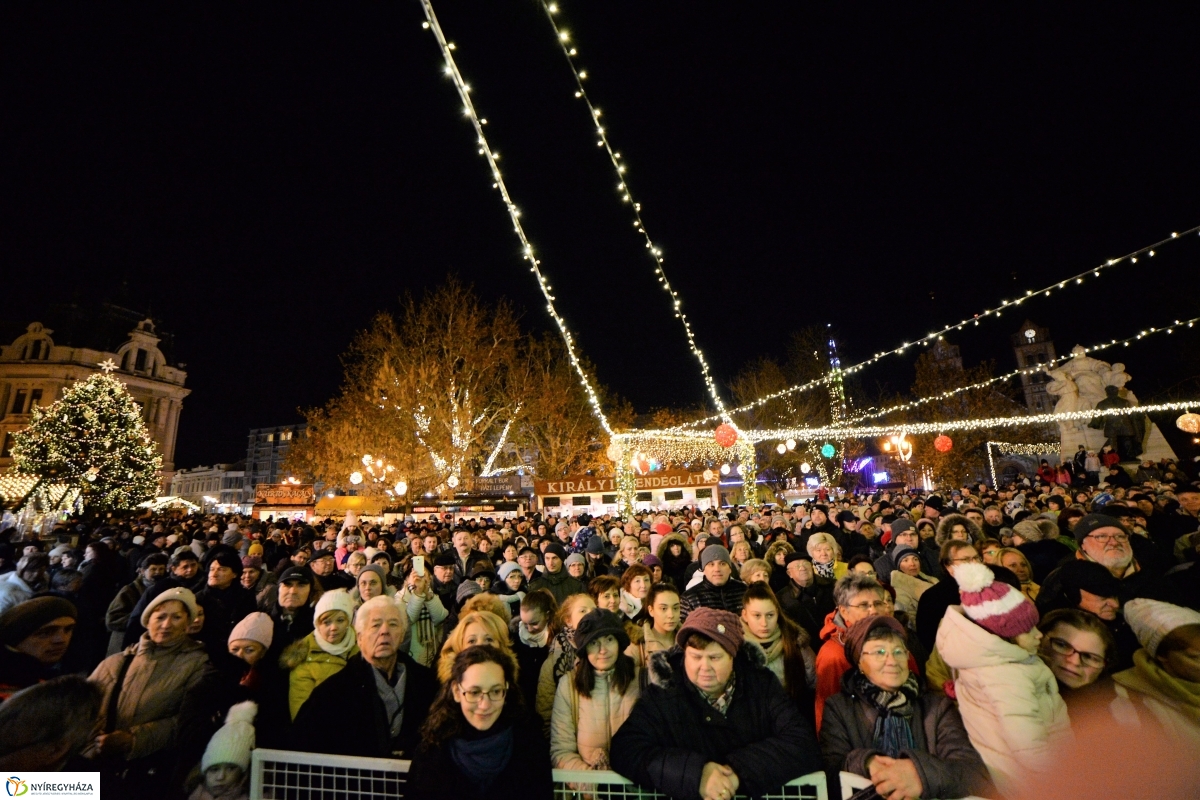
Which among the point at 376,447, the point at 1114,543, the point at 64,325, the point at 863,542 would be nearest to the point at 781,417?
the point at 376,447

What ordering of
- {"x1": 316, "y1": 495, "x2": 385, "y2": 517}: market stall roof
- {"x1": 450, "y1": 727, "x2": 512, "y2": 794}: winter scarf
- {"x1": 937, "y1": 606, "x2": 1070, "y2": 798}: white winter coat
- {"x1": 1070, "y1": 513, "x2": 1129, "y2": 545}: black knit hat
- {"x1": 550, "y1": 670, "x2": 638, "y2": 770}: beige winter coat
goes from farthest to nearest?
{"x1": 316, "y1": 495, "x2": 385, "y2": 517}: market stall roof
{"x1": 1070, "y1": 513, "x2": 1129, "y2": 545}: black knit hat
{"x1": 550, "y1": 670, "x2": 638, "y2": 770}: beige winter coat
{"x1": 450, "y1": 727, "x2": 512, "y2": 794}: winter scarf
{"x1": 937, "y1": 606, "x2": 1070, "y2": 798}: white winter coat

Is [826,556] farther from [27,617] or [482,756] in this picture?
[27,617]

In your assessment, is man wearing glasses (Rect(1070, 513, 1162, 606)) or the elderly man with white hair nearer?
A: the elderly man with white hair

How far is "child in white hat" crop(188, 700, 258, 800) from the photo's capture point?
2.28 metres

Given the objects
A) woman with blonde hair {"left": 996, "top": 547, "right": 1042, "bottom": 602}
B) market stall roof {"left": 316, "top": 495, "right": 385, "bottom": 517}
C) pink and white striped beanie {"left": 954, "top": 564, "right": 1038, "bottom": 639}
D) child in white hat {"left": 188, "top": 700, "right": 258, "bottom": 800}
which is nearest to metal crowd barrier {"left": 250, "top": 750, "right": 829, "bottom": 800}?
child in white hat {"left": 188, "top": 700, "right": 258, "bottom": 800}

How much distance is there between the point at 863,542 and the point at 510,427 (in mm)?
21447

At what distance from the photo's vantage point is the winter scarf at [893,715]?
2.07 m

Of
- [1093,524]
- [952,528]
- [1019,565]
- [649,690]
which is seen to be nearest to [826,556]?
[952,528]

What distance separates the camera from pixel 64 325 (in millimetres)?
41625

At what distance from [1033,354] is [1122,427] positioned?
54048mm

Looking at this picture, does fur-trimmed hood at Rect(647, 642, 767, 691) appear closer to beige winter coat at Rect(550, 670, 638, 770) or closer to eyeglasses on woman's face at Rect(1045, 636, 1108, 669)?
beige winter coat at Rect(550, 670, 638, 770)

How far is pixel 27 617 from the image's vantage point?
2.58 m

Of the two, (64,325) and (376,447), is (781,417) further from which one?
(64,325)

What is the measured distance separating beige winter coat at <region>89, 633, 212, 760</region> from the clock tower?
70.1 metres
